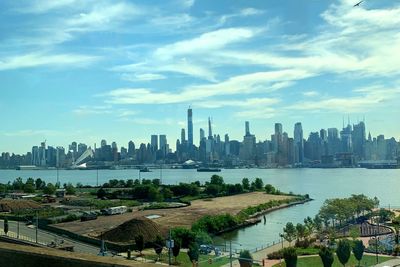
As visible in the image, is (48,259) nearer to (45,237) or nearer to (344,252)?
(344,252)

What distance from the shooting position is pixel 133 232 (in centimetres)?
1723

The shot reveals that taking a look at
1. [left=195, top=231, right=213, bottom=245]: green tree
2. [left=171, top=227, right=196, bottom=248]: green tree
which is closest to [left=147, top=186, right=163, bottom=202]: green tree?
[left=195, top=231, right=213, bottom=245]: green tree

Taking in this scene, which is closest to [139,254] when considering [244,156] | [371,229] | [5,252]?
[371,229]

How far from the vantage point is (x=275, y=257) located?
1427cm

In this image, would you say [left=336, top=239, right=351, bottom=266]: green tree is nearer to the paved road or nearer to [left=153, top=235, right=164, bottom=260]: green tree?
[left=153, top=235, right=164, bottom=260]: green tree

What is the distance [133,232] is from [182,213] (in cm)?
898

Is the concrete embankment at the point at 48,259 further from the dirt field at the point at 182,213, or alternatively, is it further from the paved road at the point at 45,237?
the dirt field at the point at 182,213

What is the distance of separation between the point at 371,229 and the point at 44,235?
12827 millimetres

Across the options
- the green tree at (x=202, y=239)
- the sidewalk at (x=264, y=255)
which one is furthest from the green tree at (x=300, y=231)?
the green tree at (x=202, y=239)

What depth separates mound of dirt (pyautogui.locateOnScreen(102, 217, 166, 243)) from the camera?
17.0 m

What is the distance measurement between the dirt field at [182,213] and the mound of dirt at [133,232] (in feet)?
4.55

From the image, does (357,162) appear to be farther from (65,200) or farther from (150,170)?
(65,200)

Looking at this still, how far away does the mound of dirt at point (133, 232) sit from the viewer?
17047 mm

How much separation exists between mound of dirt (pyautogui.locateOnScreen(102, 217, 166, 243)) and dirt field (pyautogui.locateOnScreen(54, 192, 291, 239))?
4.55 feet
